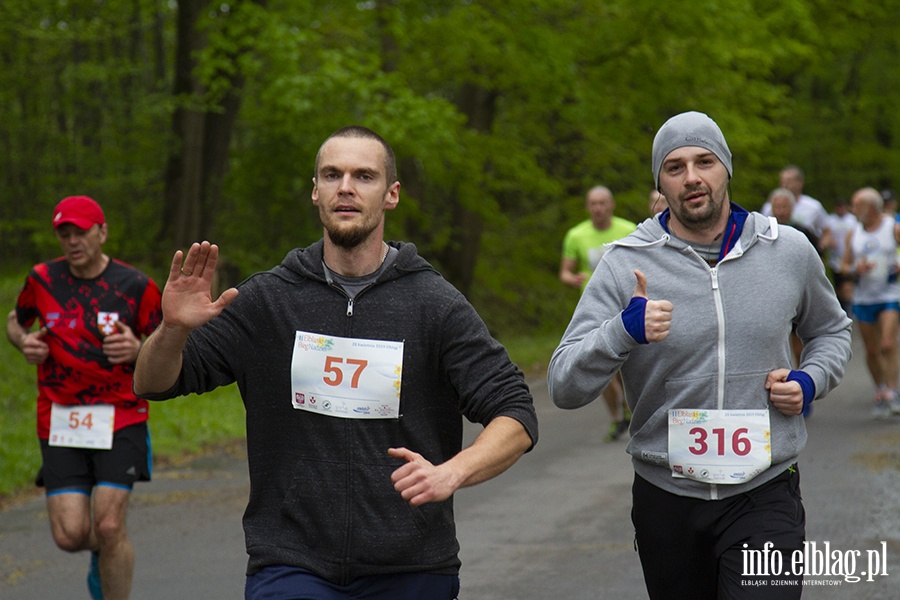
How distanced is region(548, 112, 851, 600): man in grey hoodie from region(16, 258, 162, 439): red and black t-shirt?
2.89 metres

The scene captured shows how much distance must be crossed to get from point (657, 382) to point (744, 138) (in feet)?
58.6

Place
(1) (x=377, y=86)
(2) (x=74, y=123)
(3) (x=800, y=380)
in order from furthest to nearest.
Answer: (2) (x=74, y=123) → (1) (x=377, y=86) → (3) (x=800, y=380)

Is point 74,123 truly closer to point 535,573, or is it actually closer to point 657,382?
point 535,573

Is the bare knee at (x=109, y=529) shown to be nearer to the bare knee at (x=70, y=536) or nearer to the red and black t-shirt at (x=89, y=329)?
the bare knee at (x=70, y=536)

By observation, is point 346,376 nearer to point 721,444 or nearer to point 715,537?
point 721,444

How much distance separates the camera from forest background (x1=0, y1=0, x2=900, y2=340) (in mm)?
17281

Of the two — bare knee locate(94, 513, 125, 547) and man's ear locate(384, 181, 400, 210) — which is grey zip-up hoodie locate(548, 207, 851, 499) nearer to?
man's ear locate(384, 181, 400, 210)

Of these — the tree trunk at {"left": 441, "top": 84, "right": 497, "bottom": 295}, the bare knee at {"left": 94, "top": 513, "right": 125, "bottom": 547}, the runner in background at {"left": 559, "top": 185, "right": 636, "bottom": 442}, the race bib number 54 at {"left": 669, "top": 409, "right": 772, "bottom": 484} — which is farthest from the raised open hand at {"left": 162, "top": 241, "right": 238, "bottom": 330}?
the tree trunk at {"left": 441, "top": 84, "right": 497, "bottom": 295}

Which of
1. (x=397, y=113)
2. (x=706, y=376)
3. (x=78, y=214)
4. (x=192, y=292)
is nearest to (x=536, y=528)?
(x=78, y=214)

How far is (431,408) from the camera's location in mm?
3883

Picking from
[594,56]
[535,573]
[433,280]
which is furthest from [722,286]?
[594,56]

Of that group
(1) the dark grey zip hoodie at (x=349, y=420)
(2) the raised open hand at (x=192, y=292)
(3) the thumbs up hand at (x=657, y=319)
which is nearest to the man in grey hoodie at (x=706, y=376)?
(3) the thumbs up hand at (x=657, y=319)

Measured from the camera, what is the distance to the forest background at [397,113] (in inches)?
680

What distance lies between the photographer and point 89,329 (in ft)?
21.1
